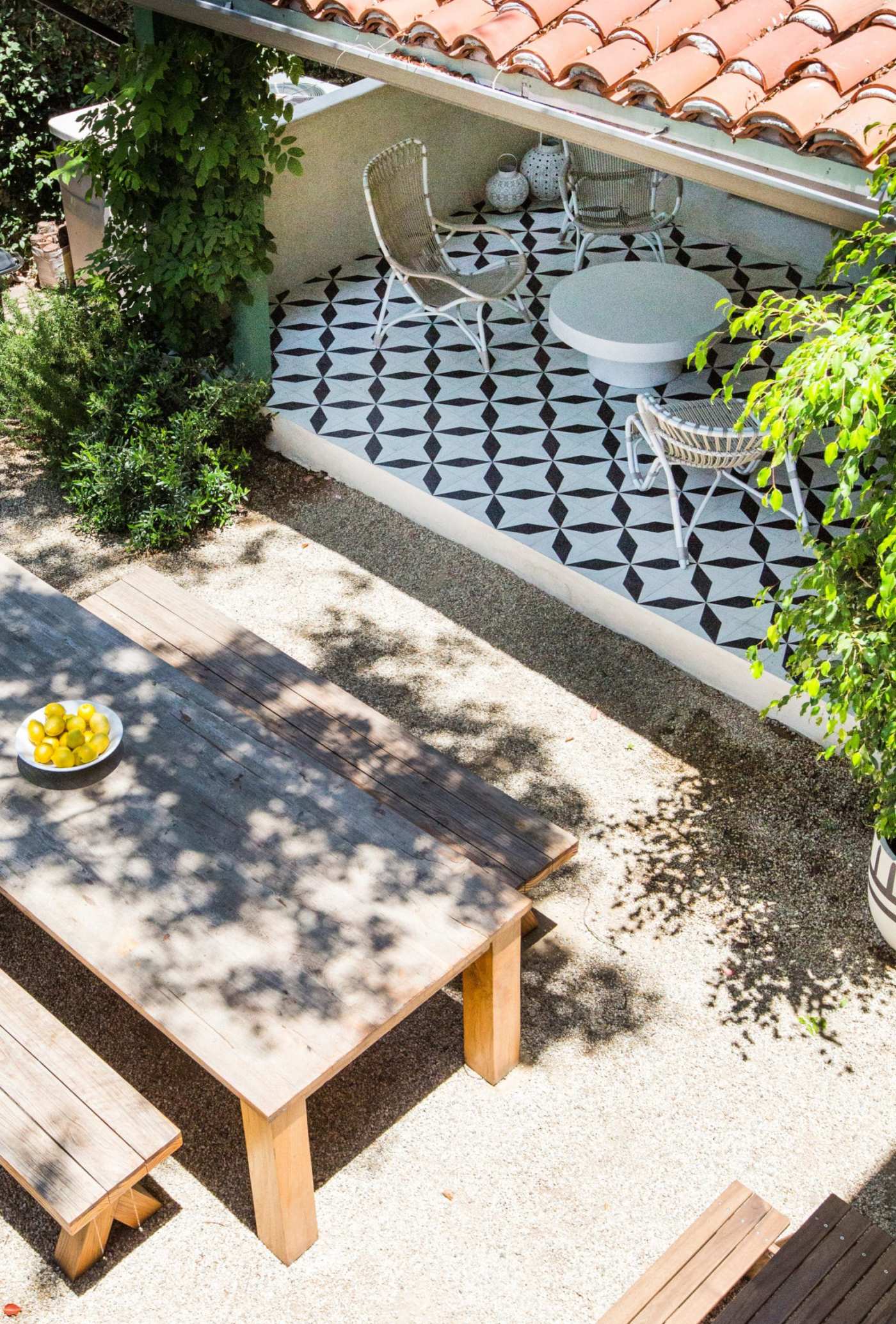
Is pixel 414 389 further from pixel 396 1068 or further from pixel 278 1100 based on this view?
pixel 278 1100

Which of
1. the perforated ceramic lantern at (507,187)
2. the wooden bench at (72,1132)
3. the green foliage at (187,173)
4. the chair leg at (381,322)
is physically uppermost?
the green foliage at (187,173)

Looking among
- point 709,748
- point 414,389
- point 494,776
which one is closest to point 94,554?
point 414,389

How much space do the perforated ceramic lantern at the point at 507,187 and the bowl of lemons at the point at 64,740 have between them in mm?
5843

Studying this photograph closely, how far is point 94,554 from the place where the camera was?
6.20 m

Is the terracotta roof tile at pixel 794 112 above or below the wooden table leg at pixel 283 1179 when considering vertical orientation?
above

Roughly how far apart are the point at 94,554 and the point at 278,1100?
376 centimetres

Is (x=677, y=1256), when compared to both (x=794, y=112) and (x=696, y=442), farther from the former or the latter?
(x=696, y=442)

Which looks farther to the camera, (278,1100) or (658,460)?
(658,460)

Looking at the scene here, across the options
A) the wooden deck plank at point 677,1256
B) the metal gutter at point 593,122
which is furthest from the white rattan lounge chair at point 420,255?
the wooden deck plank at point 677,1256

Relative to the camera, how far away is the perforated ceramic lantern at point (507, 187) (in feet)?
27.9

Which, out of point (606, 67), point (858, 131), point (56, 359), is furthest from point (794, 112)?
point (56, 359)

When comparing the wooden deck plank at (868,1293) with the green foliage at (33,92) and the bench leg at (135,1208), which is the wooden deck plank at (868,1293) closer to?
the bench leg at (135,1208)

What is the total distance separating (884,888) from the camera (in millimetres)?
4227

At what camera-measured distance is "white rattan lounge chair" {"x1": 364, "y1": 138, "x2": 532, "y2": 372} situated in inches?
274
